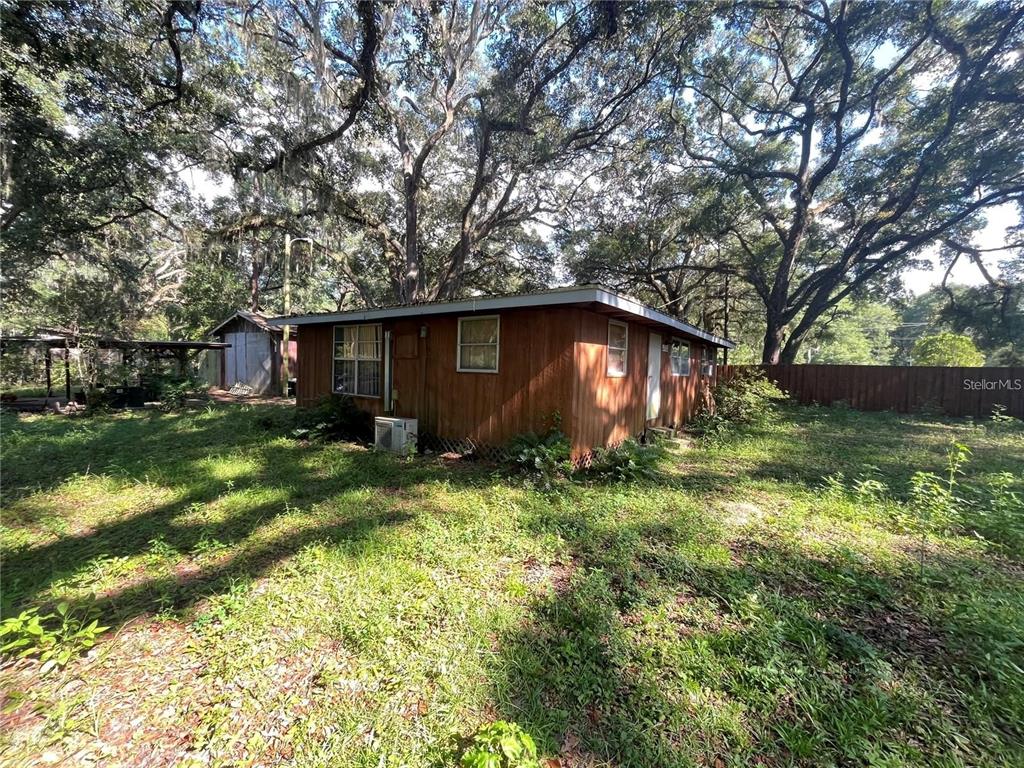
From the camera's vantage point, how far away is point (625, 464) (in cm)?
509

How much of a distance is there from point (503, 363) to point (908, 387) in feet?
45.3

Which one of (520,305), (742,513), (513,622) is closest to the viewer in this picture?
(513,622)

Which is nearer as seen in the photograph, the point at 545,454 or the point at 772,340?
the point at 545,454

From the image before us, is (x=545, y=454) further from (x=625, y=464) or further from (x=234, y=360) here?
(x=234, y=360)

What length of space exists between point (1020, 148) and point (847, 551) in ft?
51.7

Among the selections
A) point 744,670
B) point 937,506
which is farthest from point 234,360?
point 937,506

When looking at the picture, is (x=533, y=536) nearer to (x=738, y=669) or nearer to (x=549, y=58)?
(x=738, y=669)

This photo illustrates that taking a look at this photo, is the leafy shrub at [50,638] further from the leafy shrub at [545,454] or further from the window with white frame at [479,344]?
the window with white frame at [479,344]

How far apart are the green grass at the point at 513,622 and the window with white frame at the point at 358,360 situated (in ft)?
9.36

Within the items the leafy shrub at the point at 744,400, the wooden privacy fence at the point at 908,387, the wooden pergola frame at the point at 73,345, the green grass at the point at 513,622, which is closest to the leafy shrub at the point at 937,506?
the green grass at the point at 513,622

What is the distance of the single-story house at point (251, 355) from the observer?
15289 mm

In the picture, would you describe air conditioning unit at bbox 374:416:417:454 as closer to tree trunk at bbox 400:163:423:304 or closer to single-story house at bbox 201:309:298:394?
tree trunk at bbox 400:163:423:304

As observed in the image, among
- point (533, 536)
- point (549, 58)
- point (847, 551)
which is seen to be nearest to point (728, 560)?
point (847, 551)

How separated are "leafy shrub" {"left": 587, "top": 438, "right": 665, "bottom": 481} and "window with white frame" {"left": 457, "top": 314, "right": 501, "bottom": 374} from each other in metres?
1.95
